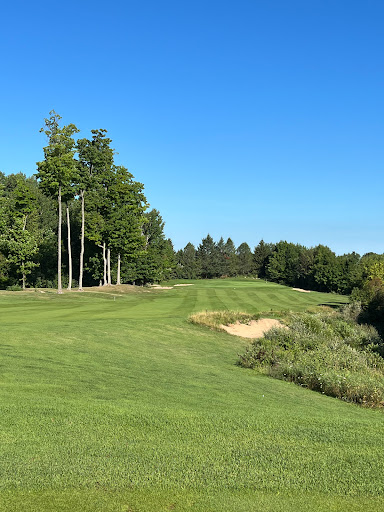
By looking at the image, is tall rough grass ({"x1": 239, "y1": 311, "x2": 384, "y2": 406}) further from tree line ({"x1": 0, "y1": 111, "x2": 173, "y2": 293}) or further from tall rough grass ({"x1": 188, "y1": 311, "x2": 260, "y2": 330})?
tree line ({"x1": 0, "y1": 111, "x2": 173, "y2": 293})

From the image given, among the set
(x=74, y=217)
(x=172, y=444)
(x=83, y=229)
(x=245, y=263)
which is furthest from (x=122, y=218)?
(x=245, y=263)

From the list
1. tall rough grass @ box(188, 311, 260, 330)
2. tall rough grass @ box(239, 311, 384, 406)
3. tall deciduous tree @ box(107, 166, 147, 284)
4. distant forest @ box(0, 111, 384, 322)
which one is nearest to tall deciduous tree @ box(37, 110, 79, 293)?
distant forest @ box(0, 111, 384, 322)

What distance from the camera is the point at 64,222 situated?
213ft

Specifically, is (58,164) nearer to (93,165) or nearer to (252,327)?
(93,165)

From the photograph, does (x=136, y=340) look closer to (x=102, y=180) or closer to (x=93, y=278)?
(x=102, y=180)

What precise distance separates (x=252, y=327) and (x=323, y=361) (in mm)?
12136

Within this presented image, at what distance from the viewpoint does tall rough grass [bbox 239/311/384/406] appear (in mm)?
11055

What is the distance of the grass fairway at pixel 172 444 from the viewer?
4.62m

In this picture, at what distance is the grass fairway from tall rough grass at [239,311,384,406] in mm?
897

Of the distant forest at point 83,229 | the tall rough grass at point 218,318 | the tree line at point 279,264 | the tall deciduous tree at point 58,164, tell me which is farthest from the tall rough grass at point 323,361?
the tree line at point 279,264

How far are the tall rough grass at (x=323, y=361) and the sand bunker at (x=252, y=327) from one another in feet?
12.1

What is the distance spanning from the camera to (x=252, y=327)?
26234 mm

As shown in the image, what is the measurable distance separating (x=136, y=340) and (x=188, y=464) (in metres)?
11.8

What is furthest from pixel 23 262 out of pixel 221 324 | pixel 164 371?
pixel 164 371
